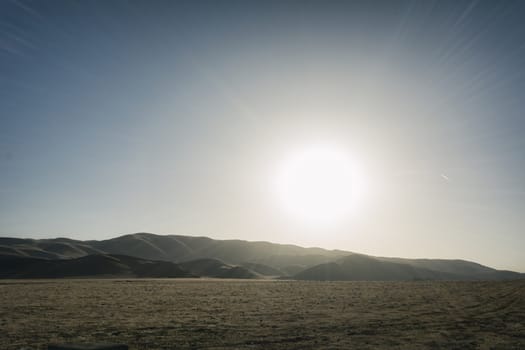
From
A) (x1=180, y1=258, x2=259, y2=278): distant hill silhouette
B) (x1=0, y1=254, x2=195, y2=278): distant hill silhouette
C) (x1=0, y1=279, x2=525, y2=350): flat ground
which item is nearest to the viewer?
(x1=0, y1=279, x2=525, y2=350): flat ground

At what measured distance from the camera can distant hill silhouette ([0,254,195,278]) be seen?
428ft

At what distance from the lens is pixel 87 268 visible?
135 meters

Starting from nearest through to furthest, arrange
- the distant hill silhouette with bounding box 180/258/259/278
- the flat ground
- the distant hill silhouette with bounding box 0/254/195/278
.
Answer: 1. the flat ground
2. the distant hill silhouette with bounding box 0/254/195/278
3. the distant hill silhouette with bounding box 180/258/259/278

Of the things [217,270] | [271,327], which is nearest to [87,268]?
[217,270]

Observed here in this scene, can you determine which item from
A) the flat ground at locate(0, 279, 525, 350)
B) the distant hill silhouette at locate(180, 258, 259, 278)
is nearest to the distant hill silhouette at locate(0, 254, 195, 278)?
the distant hill silhouette at locate(180, 258, 259, 278)

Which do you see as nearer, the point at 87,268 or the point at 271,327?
the point at 271,327

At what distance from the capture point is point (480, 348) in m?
17.0

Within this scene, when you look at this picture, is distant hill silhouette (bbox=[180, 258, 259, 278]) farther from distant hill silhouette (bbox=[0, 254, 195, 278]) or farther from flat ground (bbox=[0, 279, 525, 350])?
flat ground (bbox=[0, 279, 525, 350])

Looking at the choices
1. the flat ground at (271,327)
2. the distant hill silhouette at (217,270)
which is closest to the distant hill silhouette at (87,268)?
the distant hill silhouette at (217,270)

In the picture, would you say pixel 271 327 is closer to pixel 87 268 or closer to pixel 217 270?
pixel 87 268

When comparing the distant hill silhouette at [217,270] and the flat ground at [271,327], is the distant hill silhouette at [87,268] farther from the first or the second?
the flat ground at [271,327]

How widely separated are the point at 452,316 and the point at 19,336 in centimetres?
2684

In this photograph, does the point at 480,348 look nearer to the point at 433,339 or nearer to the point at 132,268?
the point at 433,339

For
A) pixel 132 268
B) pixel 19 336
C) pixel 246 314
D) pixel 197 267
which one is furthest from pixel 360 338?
pixel 197 267
